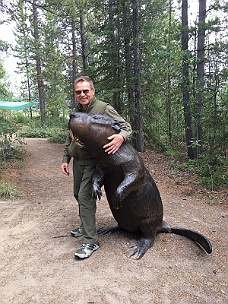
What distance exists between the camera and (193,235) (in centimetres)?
303

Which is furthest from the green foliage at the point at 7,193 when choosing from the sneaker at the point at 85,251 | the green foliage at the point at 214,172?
the green foliage at the point at 214,172

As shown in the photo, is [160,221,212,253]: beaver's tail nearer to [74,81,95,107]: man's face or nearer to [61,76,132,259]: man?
[61,76,132,259]: man

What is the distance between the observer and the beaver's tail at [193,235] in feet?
9.40

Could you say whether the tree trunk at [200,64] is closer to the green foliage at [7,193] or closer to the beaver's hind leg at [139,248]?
the green foliage at [7,193]

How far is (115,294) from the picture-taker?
227 cm

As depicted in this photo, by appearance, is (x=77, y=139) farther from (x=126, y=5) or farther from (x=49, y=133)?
(x=49, y=133)

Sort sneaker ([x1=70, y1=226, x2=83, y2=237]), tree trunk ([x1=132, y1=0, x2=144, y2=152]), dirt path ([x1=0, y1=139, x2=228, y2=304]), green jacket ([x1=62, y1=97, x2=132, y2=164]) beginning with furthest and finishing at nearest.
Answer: tree trunk ([x1=132, y1=0, x2=144, y2=152]) < sneaker ([x1=70, y1=226, x2=83, y2=237]) < green jacket ([x1=62, y1=97, x2=132, y2=164]) < dirt path ([x1=0, y1=139, x2=228, y2=304])

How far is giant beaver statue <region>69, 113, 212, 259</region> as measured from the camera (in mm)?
2430

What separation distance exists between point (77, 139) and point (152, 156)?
23.7 ft

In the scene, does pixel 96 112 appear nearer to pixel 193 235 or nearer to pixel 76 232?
pixel 76 232

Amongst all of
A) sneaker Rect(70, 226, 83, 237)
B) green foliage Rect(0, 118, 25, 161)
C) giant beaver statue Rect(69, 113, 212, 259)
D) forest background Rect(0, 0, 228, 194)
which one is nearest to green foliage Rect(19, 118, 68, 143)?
forest background Rect(0, 0, 228, 194)

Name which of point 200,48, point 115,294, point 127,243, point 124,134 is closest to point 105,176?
point 124,134

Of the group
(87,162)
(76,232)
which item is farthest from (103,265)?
(87,162)

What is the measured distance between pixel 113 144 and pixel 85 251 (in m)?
1.17
